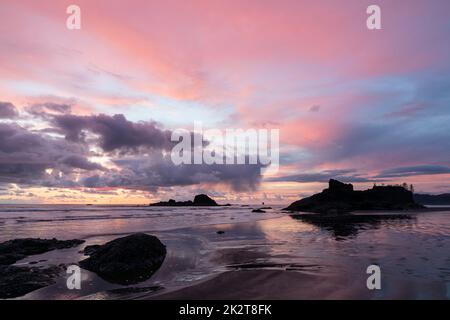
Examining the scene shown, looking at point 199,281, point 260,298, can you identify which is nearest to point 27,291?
point 199,281

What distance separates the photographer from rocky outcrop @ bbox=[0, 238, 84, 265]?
1564 centimetres

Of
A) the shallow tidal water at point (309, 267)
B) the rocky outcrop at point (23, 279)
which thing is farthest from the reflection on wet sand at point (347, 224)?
the rocky outcrop at point (23, 279)

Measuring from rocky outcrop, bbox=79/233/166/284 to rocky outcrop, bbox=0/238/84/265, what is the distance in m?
4.49

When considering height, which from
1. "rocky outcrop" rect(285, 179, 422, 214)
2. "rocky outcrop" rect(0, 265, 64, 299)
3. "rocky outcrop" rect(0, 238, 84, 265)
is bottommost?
"rocky outcrop" rect(285, 179, 422, 214)

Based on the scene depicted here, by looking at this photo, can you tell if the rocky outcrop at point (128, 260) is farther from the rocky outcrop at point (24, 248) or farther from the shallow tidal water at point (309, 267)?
the rocky outcrop at point (24, 248)

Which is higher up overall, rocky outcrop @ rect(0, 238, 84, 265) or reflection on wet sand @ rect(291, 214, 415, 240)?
rocky outcrop @ rect(0, 238, 84, 265)

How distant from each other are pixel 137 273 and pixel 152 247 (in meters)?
3.00

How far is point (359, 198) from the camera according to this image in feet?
383

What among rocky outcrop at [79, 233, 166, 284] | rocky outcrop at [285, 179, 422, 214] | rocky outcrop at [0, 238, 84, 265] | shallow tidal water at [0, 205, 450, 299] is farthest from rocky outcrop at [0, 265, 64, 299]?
rocky outcrop at [285, 179, 422, 214]

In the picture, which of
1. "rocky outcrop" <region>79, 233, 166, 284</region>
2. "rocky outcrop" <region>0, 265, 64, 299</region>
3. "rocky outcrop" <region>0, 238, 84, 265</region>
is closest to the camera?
"rocky outcrop" <region>0, 265, 64, 299</region>

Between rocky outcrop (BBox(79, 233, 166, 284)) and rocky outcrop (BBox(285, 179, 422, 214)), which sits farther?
rocky outcrop (BBox(285, 179, 422, 214))

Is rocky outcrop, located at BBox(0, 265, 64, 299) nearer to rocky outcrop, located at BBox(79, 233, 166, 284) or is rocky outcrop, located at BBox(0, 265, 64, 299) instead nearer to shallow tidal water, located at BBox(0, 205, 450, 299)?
shallow tidal water, located at BBox(0, 205, 450, 299)

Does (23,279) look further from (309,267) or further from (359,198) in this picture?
(359,198)

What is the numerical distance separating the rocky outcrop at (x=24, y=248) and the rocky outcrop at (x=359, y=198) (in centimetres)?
9260
